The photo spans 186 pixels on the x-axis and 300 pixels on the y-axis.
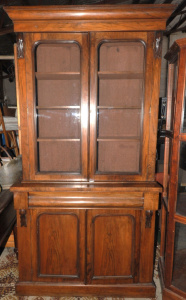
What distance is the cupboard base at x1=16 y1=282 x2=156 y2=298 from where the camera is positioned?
175cm

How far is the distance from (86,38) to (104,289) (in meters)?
1.90

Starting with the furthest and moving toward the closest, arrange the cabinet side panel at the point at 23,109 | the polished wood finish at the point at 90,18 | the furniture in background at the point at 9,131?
the furniture in background at the point at 9,131
the cabinet side panel at the point at 23,109
the polished wood finish at the point at 90,18

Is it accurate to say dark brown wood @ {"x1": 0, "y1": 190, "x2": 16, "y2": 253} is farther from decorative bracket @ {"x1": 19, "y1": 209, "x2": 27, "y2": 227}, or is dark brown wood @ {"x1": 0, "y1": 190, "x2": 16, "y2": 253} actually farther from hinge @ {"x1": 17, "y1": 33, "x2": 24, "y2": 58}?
hinge @ {"x1": 17, "y1": 33, "x2": 24, "y2": 58}

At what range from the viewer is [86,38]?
1524 mm

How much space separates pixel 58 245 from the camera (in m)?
1.71

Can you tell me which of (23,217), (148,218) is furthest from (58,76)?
(148,218)

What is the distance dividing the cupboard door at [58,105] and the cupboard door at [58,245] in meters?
0.30

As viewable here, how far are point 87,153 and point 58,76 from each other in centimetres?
61

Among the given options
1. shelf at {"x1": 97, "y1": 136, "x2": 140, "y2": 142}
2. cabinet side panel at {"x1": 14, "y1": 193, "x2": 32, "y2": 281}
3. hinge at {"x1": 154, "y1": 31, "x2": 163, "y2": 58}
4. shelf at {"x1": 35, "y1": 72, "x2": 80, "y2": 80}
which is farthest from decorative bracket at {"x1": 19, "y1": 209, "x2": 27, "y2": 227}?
hinge at {"x1": 154, "y1": 31, "x2": 163, "y2": 58}

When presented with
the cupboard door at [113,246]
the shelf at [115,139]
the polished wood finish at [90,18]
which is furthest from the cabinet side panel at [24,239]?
the polished wood finish at [90,18]

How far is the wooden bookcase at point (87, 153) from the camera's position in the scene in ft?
5.02

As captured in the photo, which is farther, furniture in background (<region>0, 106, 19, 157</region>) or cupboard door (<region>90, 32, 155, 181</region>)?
furniture in background (<region>0, 106, 19, 157</region>)

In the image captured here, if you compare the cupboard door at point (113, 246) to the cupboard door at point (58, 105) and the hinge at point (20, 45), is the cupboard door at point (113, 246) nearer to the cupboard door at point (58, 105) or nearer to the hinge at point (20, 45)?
the cupboard door at point (58, 105)

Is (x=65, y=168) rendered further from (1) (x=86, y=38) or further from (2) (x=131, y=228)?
A: (1) (x=86, y=38)
